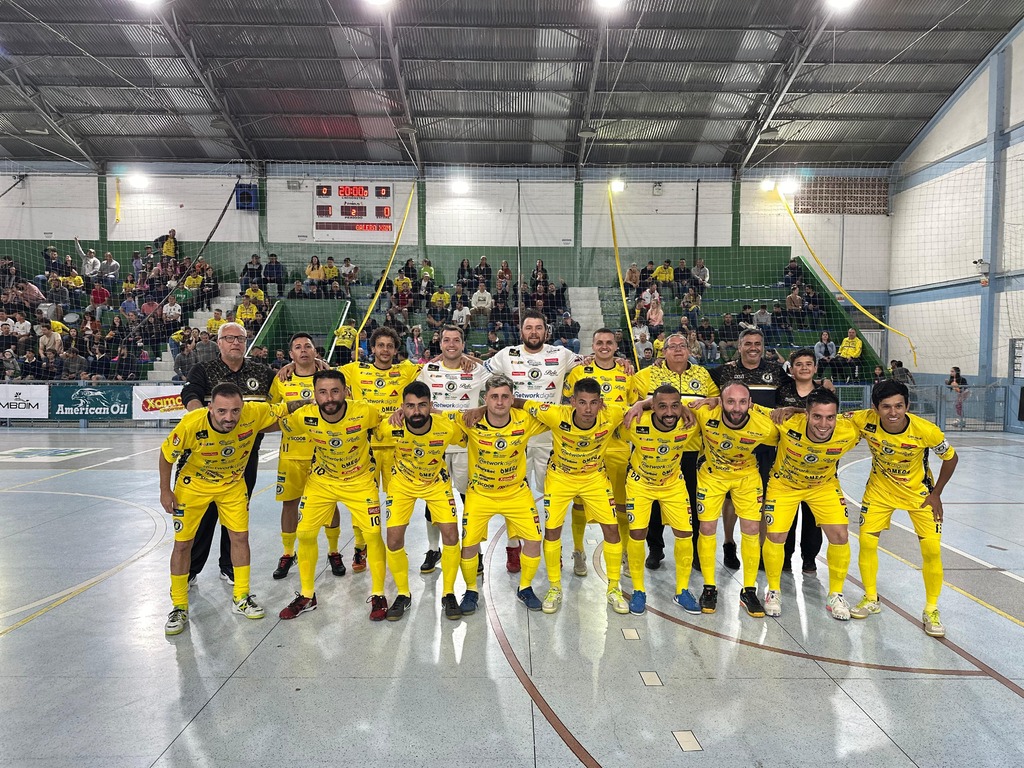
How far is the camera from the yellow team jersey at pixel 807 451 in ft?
15.5

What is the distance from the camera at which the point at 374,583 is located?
4.75 metres

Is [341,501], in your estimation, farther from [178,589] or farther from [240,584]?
[178,589]

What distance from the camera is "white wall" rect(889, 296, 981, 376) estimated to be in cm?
1913

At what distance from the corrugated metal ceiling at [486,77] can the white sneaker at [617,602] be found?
52.3ft

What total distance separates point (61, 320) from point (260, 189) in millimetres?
8011

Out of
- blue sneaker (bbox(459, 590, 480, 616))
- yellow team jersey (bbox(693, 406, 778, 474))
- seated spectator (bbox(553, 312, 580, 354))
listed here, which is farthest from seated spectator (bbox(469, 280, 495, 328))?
blue sneaker (bbox(459, 590, 480, 616))

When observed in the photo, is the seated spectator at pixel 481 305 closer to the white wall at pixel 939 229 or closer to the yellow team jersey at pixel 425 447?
the yellow team jersey at pixel 425 447

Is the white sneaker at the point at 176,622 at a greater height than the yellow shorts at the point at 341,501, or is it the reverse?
the yellow shorts at the point at 341,501

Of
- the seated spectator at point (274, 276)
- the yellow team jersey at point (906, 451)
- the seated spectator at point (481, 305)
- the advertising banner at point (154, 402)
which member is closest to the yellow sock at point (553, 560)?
the yellow team jersey at point (906, 451)

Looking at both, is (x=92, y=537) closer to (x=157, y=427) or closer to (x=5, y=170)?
(x=157, y=427)

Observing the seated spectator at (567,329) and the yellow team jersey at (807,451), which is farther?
the seated spectator at (567,329)

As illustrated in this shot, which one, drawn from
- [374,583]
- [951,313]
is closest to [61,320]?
[374,583]

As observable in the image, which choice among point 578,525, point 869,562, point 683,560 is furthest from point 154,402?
point 869,562

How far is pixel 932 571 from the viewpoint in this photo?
4547 mm
